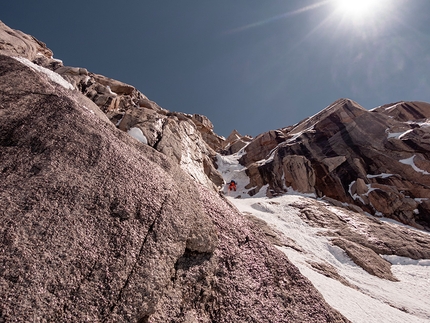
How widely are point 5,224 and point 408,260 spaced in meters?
34.0

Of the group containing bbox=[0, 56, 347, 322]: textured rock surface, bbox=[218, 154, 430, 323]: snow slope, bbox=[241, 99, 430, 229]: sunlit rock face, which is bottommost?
bbox=[0, 56, 347, 322]: textured rock surface

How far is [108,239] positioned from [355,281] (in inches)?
815

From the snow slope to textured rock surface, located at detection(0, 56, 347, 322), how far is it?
7232mm

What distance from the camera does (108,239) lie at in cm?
513

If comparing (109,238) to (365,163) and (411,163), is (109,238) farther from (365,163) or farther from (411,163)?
(411,163)

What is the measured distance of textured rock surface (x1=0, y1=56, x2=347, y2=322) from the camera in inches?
163

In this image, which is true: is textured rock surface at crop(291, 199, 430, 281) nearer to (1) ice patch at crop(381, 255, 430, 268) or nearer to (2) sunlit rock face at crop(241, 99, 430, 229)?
(1) ice patch at crop(381, 255, 430, 268)

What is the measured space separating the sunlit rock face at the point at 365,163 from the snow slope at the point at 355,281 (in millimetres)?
12516

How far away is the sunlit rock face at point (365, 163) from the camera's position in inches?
1586

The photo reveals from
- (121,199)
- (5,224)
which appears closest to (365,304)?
(121,199)

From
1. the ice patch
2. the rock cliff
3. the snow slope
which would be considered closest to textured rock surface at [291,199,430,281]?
the ice patch

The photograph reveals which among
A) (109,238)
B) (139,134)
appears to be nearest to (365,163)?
(139,134)

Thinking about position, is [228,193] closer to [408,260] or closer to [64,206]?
[408,260]

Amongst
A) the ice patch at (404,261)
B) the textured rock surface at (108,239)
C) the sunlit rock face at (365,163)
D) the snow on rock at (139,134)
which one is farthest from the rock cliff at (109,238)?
the sunlit rock face at (365,163)
